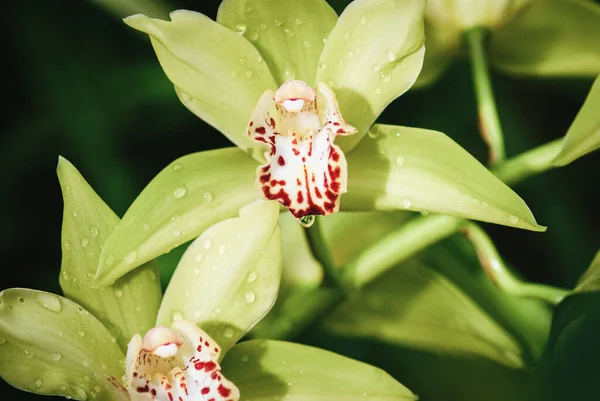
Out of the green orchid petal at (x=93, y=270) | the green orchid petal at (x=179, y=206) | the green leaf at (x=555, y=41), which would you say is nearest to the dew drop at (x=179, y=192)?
the green orchid petal at (x=179, y=206)

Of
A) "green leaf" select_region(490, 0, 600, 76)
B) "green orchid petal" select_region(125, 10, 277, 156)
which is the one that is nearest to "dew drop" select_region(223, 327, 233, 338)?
"green orchid petal" select_region(125, 10, 277, 156)

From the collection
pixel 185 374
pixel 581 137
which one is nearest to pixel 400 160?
pixel 581 137

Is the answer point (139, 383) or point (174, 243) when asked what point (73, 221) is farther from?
point (139, 383)

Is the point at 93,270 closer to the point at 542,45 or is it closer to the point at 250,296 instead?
the point at 250,296

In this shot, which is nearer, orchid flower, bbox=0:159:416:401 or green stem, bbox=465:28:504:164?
orchid flower, bbox=0:159:416:401

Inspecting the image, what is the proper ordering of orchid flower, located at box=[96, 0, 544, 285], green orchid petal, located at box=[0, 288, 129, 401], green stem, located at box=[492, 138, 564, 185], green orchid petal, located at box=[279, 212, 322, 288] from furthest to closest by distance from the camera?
green orchid petal, located at box=[279, 212, 322, 288] → green stem, located at box=[492, 138, 564, 185] → orchid flower, located at box=[96, 0, 544, 285] → green orchid petal, located at box=[0, 288, 129, 401]

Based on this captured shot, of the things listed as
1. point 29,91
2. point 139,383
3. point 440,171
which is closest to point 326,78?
point 440,171

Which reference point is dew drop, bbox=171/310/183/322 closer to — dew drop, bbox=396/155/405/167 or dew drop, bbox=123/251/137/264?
dew drop, bbox=123/251/137/264
